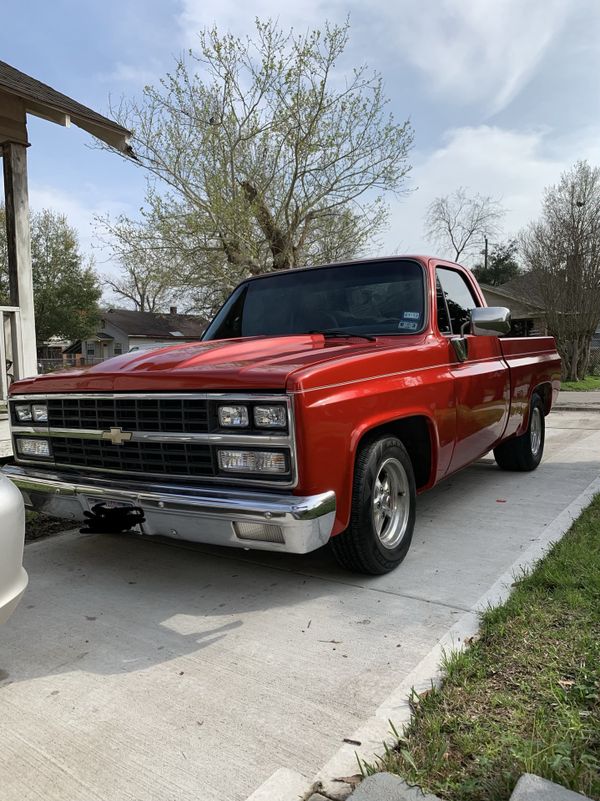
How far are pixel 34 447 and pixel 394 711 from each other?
110 inches

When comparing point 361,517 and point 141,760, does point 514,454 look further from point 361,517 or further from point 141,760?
point 141,760

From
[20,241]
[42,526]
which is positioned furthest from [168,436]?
[20,241]

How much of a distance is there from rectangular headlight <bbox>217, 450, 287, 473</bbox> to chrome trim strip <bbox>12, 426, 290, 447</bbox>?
0.21ft

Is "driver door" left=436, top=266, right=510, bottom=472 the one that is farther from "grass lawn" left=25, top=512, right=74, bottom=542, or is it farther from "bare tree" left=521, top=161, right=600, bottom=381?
"bare tree" left=521, top=161, right=600, bottom=381

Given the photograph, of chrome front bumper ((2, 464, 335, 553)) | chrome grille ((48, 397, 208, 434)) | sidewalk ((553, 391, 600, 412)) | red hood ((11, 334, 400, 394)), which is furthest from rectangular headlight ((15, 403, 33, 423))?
sidewalk ((553, 391, 600, 412))

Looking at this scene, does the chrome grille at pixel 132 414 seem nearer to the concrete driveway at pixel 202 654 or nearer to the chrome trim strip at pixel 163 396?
the chrome trim strip at pixel 163 396

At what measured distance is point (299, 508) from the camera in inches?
111

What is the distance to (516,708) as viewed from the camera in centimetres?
227

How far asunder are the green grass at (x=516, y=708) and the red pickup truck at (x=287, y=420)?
0.87m

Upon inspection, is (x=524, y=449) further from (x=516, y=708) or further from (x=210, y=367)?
(x=516, y=708)

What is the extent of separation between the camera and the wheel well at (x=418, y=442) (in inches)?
156

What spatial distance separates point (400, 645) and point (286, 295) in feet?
9.05

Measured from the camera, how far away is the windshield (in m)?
4.30

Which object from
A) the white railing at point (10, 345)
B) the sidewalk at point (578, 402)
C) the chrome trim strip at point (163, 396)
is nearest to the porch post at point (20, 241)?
the white railing at point (10, 345)
